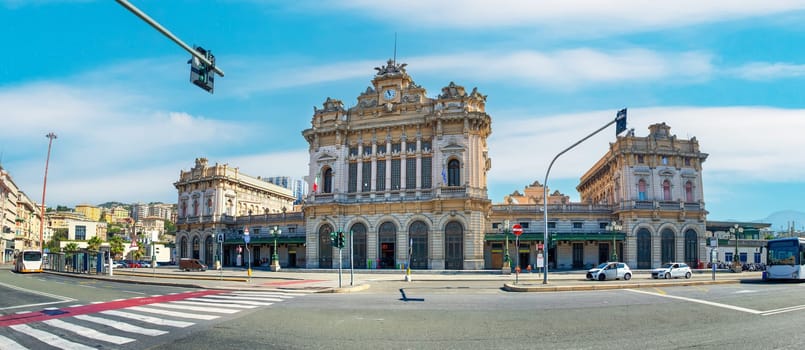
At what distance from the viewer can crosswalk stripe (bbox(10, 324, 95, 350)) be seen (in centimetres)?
1150

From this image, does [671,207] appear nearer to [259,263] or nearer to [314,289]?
[314,289]

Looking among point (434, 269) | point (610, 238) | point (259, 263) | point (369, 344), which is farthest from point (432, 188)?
point (369, 344)

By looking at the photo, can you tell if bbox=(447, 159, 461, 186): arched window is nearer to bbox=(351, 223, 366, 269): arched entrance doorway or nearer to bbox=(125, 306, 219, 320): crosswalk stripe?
bbox=(351, 223, 366, 269): arched entrance doorway

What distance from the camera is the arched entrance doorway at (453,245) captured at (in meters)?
50.0

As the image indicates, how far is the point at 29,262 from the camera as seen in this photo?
50500mm

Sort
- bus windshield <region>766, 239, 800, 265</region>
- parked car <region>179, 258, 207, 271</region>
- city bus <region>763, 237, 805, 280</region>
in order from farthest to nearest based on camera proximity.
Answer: parked car <region>179, 258, 207, 271</region> < bus windshield <region>766, 239, 800, 265</region> < city bus <region>763, 237, 805, 280</region>

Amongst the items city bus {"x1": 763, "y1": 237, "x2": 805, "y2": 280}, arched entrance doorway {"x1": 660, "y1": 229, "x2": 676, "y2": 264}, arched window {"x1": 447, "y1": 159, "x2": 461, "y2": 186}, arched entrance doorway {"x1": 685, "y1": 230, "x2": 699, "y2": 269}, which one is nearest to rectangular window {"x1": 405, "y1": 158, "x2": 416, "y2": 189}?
arched window {"x1": 447, "y1": 159, "x2": 461, "y2": 186}

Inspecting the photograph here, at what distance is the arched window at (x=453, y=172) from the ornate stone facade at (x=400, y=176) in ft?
0.34

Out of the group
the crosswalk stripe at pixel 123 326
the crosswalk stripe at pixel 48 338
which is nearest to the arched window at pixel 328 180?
the crosswalk stripe at pixel 123 326

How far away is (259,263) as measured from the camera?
6725 centimetres

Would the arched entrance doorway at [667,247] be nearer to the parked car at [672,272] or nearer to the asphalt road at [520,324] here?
the parked car at [672,272]

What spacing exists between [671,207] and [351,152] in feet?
114

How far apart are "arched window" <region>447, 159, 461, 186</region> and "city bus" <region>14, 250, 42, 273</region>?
136 feet

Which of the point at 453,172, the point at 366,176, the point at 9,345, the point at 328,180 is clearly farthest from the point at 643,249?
the point at 9,345
